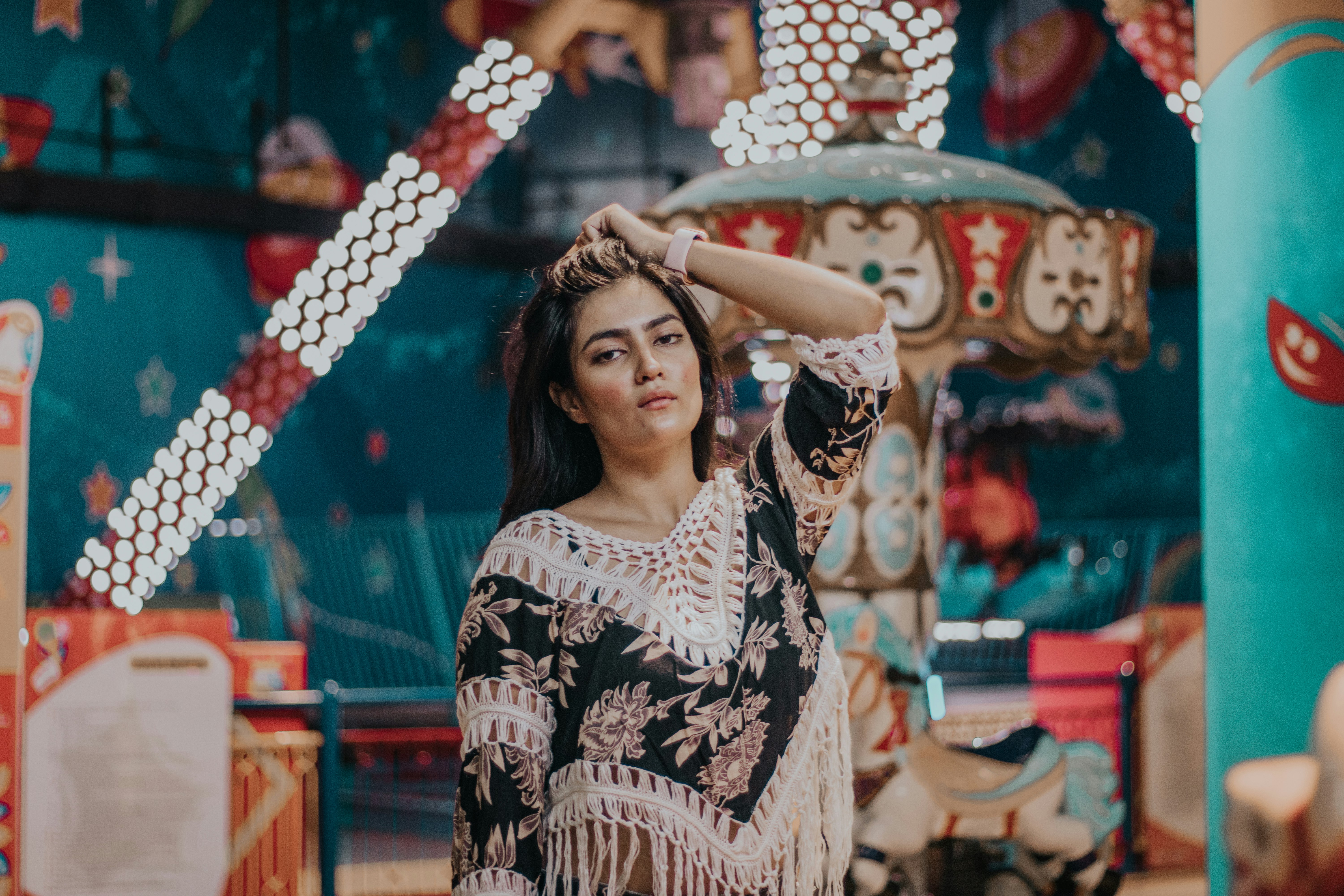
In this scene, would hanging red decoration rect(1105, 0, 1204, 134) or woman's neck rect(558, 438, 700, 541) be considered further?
hanging red decoration rect(1105, 0, 1204, 134)

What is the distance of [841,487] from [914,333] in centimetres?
211

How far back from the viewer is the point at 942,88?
16.7 ft

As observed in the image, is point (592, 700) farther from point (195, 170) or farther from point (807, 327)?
point (195, 170)

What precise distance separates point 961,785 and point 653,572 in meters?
2.43

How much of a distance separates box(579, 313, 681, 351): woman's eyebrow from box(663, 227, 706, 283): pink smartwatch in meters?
0.07

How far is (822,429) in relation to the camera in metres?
1.94

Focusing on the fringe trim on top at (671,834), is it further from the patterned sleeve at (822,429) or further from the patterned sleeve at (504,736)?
the patterned sleeve at (822,429)

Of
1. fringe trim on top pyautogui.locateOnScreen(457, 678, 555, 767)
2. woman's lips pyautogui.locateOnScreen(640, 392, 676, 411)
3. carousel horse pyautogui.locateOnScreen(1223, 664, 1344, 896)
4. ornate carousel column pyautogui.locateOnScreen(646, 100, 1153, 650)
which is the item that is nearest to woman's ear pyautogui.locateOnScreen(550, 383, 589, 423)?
woman's lips pyautogui.locateOnScreen(640, 392, 676, 411)

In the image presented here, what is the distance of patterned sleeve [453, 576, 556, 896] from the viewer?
1.73 m

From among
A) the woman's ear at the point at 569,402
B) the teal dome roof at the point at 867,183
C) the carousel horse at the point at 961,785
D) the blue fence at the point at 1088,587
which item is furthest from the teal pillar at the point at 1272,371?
the blue fence at the point at 1088,587

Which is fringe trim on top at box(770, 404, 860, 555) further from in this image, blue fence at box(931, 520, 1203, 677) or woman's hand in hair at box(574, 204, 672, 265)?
blue fence at box(931, 520, 1203, 677)

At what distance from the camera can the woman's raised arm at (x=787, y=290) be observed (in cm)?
190

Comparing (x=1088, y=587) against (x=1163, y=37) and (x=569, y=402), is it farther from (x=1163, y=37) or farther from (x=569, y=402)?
(x=569, y=402)

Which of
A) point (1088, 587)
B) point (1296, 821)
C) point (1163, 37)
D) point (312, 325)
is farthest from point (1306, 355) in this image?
point (1088, 587)
